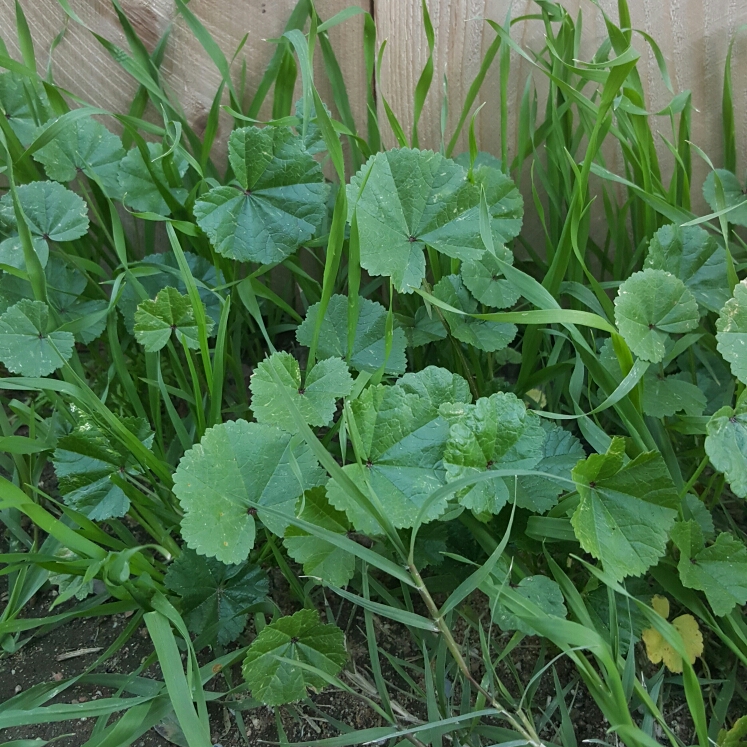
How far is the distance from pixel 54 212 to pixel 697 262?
1073 mm

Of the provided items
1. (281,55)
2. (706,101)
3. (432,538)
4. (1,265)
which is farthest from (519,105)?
(1,265)

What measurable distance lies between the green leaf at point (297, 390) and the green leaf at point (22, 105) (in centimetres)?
66

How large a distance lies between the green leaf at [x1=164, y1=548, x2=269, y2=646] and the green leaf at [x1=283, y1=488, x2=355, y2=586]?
0.18 m

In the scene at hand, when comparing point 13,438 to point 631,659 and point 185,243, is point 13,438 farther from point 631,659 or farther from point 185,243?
point 631,659

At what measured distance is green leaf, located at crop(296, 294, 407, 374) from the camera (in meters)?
0.94

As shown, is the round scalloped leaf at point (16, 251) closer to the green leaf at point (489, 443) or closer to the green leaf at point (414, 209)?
the green leaf at point (414, 209)

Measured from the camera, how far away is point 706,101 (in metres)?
1.10

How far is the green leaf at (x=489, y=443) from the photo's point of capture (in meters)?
0.72

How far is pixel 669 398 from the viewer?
90cm

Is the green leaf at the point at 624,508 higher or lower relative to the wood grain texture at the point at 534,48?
lower

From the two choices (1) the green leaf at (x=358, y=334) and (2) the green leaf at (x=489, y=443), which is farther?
(1) the green leaf at (x=358, y=334)

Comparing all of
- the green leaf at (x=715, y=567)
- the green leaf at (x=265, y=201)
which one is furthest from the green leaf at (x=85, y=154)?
the green leaf at (x=715, y=567)

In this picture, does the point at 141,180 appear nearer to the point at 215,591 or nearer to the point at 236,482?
the point at 236,482

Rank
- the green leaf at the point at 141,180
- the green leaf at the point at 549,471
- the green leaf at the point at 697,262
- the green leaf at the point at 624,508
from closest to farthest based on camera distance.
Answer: the green leaf at the point at 624,508 < the green leaf at the point at 549,471 < the green leaf at the point at 697,262 < the green leaf at the point at 141,180
